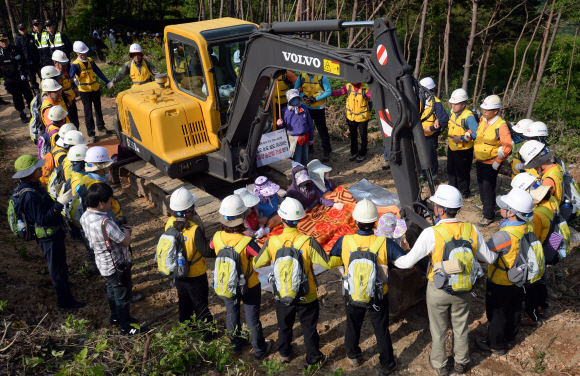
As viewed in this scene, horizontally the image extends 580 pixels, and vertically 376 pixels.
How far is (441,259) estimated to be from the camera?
3.84 m

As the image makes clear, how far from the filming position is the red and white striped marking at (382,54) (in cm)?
425

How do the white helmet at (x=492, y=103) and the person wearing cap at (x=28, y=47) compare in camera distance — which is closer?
the white helmet at (x=492, y=103)

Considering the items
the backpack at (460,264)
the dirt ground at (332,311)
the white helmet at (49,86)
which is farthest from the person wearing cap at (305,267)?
the white helmet at (49,86)

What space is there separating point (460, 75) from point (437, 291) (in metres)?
19.6

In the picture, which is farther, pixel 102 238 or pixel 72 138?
pixel 72 138

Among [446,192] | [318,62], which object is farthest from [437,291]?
[318,62]

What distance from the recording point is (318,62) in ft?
16.1

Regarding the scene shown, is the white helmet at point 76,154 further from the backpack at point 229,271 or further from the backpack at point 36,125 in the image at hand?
the backpack at point 36,125

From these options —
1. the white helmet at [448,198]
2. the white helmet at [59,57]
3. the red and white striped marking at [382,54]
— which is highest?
the red and white striped marking at [382,54]

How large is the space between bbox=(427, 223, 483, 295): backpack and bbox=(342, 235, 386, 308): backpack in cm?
47

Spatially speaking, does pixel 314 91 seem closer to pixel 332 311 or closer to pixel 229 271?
pixel 332 311

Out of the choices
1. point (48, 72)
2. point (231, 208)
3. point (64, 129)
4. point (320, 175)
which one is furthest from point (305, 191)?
point (48, 72)

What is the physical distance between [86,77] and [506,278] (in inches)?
329

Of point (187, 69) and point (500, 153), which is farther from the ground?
point (187, 69)
